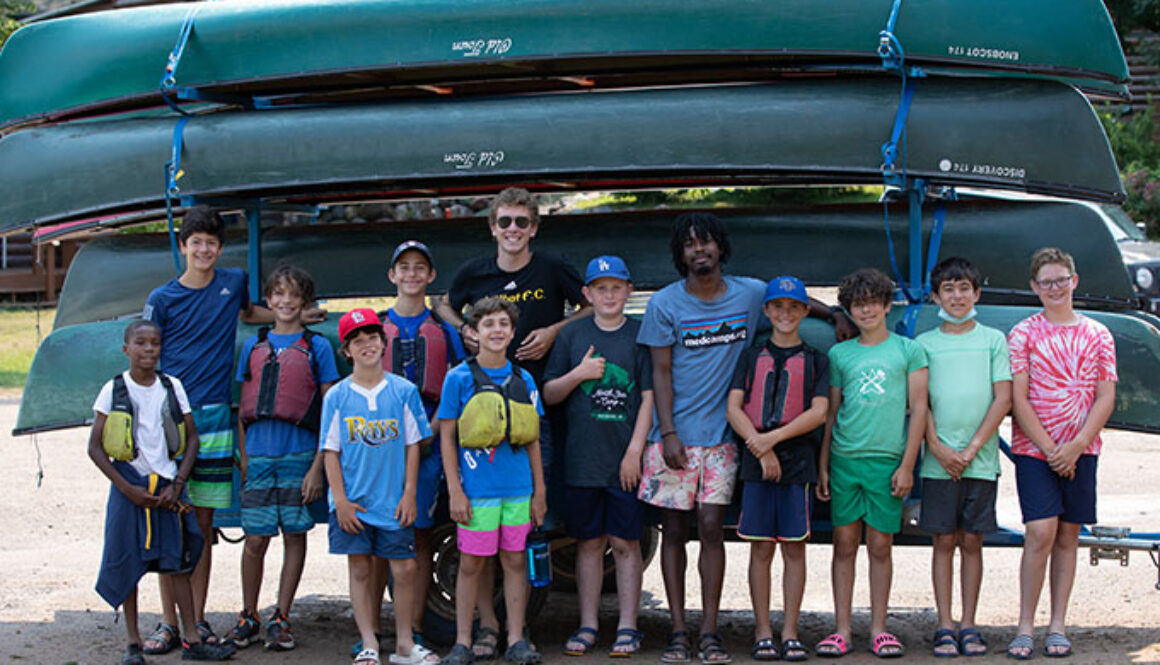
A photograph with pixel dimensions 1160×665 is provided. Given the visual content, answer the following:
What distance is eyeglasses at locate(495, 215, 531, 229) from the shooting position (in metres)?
5.24

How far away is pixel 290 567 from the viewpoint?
5383 mm

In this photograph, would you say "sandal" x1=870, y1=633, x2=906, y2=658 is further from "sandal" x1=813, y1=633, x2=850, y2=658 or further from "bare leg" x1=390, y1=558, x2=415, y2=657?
"bare leg" x1=390, y1=558, x2=415, y2=657

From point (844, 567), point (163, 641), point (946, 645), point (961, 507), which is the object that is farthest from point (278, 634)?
point (961, 507)

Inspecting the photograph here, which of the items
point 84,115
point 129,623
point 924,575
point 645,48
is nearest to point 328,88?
point 84,115

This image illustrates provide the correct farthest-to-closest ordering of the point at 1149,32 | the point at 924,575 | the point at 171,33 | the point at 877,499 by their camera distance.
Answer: the point at 1149,32 → the point at 924,575 → the point at 171,33 → the point at 877,499

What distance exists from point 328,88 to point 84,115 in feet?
4.15

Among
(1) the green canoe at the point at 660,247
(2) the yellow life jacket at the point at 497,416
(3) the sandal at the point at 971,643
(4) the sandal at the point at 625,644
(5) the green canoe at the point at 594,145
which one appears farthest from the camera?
(1) the green canoe at the point at 660,247

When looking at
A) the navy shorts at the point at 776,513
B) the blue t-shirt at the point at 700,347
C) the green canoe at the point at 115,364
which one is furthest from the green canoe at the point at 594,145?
the navy shorts at the point at 776,513

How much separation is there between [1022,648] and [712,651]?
1176mm

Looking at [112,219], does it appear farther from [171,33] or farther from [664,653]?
[664,653]

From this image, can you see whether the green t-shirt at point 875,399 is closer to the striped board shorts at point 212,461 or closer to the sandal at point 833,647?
the sandal at point 833,647

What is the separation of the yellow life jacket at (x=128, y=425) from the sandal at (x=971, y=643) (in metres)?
3.17

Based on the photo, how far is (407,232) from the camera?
6480mm

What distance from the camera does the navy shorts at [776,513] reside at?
197 inches
